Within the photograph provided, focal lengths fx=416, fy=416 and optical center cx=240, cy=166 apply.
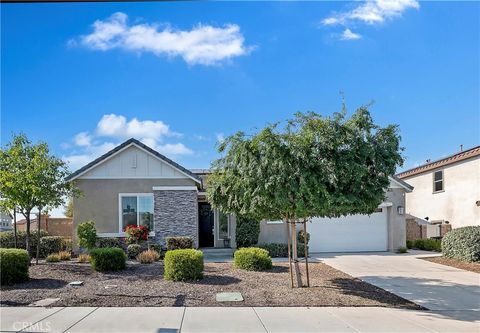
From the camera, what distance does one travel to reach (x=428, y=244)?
20875 millimetres

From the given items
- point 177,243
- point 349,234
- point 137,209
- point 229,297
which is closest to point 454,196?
point 349,234

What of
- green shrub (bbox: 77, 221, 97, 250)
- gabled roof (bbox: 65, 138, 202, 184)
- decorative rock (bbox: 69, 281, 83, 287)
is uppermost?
gabled roof (bbox: 65, 138, 202, 184)

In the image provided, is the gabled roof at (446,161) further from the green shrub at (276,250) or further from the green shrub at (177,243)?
the green shrub at (177,243)

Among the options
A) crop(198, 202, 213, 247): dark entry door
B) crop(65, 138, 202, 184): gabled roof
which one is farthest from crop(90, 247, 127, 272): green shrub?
crop(198, 202, 213, 247): dark entry door

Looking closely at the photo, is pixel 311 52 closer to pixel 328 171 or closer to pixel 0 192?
pixel 328 171

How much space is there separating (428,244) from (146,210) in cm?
1396

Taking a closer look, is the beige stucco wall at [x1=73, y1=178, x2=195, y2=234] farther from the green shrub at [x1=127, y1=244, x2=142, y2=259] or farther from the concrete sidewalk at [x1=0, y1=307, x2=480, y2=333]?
the concrete sidewalk at [x1=0, y1=307, x2=480, y2=333]

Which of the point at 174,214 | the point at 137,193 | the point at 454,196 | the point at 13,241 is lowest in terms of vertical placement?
the point at 13,241

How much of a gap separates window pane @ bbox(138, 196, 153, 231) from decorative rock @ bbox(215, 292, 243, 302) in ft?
29.9

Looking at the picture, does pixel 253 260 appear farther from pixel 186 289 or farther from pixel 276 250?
pixel 276 250

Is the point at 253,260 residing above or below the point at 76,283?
above

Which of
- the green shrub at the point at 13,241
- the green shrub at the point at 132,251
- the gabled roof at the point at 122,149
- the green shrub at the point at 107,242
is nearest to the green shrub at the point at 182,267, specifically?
the green shrub at the point at 132,251

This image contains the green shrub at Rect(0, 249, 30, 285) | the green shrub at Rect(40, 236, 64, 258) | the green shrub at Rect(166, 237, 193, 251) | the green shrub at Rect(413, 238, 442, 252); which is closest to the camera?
the green shrub at Rect(0, 249, 30, 285)

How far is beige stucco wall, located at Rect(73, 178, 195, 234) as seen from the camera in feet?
57.6
